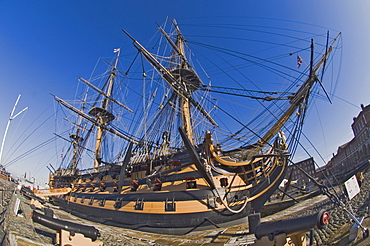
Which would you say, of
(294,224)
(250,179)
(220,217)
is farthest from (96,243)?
(250,179)

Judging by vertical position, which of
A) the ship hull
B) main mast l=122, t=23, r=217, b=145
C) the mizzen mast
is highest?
main mast l=122, t=23, r=217, b=145

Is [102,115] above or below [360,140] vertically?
A: above

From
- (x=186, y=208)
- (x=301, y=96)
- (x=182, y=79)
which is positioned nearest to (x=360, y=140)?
(x=301, y=96)

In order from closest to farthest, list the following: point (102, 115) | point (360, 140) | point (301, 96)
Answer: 1. point (301, 96)
2. point (102, 115)
3. point (360, 140)

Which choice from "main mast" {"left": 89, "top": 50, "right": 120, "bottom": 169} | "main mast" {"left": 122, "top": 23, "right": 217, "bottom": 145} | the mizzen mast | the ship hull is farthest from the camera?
"main mast" {"left": 89, "top": 50, "right": 120, "bottom": 169}

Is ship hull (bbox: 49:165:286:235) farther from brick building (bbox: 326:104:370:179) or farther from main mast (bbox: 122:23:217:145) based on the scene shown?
brick building (bbox: 326:104:370:179)

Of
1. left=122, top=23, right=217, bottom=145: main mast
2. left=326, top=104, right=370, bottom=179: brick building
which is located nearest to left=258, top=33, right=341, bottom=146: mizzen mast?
left=122, top=23, right=217, bottom=145: main mast

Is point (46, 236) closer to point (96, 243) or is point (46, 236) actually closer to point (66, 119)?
point (96, 243)

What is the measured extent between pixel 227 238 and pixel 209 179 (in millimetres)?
3220

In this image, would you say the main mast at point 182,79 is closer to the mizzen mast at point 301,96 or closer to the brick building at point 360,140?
the mizzen mast at point 301,96

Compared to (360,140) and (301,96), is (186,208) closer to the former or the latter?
(301,96)

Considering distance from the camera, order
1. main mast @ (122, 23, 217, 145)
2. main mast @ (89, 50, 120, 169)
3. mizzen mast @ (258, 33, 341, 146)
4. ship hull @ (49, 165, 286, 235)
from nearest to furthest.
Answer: ship hull @ (49, 165, 286, 235) < mizzen mast @ (258, 33, 341, 146) < main mast @ (122, 23, 217, 145) < main mast @ (89, 50, 120, 169)

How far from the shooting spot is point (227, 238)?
26.8 feet

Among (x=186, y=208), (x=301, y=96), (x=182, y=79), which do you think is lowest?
(x=186, y=208)
